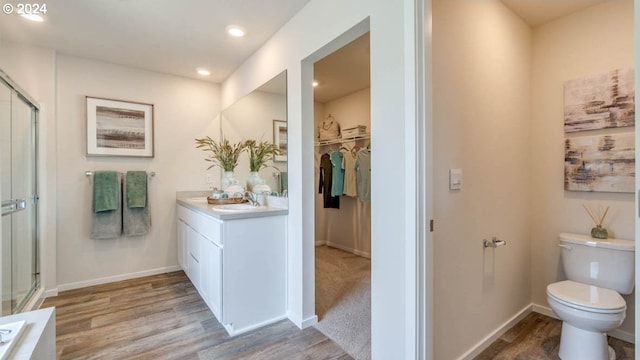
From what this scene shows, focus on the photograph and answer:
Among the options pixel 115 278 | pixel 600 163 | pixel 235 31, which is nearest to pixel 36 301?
pixel 115 278

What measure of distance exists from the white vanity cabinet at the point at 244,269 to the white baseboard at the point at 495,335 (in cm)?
135

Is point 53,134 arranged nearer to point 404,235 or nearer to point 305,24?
point 305,24

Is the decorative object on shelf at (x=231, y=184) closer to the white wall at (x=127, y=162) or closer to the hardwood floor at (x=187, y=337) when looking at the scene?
the white wall at (x=127, y=162)

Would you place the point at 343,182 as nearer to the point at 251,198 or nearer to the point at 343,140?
the point at 343,140

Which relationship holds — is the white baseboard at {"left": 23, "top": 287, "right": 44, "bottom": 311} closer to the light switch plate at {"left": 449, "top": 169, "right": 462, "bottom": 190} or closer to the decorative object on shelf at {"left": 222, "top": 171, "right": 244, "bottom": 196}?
the decorative object on shelf at {"left": 222, "top": 171, "right": 244, "bottom": 196}

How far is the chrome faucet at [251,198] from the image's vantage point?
2700 mm

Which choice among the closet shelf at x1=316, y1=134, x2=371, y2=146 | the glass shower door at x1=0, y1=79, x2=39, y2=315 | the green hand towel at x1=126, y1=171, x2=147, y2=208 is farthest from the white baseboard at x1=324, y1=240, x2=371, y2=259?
the glass shower door at x1=0, y1=79, x2=39, y2=315

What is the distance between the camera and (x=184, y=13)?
7.10 feet

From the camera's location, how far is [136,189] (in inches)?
124

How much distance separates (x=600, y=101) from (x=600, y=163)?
44cm

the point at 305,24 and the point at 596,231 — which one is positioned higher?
the point at 305,24

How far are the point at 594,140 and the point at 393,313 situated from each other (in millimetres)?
1965

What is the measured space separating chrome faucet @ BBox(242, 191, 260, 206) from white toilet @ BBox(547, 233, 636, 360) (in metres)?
2.31

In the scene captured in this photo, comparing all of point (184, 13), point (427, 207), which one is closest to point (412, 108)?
point (427, 207)
